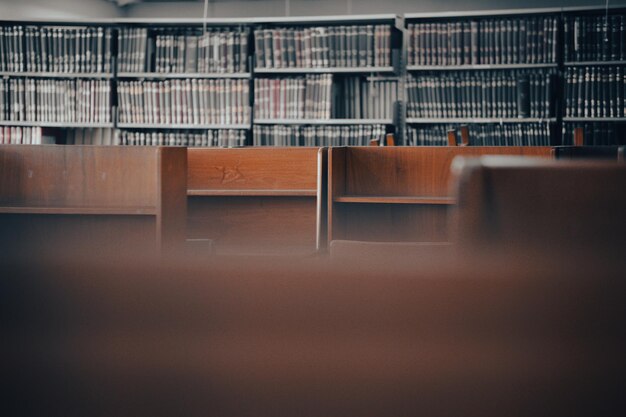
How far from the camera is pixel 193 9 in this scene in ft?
22.5

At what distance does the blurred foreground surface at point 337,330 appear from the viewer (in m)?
0.55

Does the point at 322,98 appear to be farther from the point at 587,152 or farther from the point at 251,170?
the point at 587,152

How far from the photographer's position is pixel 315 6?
21.5ft

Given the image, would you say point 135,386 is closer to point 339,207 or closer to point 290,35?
point 339,207

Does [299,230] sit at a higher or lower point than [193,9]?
lower

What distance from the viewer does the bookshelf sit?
16.4 feet

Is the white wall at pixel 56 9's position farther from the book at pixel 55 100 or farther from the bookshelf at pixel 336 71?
the bookshelf at pixel 336 71

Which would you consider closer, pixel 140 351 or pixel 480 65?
pixel 140 351

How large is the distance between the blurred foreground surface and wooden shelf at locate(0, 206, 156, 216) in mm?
2252

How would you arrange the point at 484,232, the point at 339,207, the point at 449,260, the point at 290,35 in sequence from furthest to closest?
the point at 290,35, the point at 339,207, the point at 484,232, the point at 449,260

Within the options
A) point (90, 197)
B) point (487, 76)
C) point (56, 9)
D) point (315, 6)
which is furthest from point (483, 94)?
point (56, 9)

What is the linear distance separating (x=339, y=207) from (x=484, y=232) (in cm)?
283

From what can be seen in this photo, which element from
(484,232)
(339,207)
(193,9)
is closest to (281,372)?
(484,232)

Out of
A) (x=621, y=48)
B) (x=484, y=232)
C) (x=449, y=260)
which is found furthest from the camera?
(x=621, y=48)
